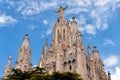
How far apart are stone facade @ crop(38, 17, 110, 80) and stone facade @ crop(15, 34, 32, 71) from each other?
264cm

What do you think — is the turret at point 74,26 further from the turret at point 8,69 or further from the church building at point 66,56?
the turret at point 8,69

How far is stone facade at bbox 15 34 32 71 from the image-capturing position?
4900cm

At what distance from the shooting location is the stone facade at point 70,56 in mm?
45531

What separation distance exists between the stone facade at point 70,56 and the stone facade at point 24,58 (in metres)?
2.64

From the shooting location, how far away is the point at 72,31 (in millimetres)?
51375

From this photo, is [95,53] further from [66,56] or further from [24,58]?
[24,58]

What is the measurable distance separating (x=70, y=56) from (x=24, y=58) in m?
9.26

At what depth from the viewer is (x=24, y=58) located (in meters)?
50.0

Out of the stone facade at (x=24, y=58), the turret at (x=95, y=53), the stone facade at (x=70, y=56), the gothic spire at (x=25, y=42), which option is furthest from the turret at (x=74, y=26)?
the stone facade at (x=24, y=58)

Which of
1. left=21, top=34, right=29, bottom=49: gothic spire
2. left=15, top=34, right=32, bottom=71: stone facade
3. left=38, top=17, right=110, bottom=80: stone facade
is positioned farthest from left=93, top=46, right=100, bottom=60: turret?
left=21, top=34, right=29, bottom=49: gothic spire

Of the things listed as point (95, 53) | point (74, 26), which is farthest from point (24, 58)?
point (95, 53)

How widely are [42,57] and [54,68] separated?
4.69 meters

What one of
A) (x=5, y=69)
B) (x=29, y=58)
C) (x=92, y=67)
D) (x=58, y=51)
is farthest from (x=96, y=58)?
(x=5, y=69)

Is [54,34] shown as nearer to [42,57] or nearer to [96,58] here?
[42,57]
